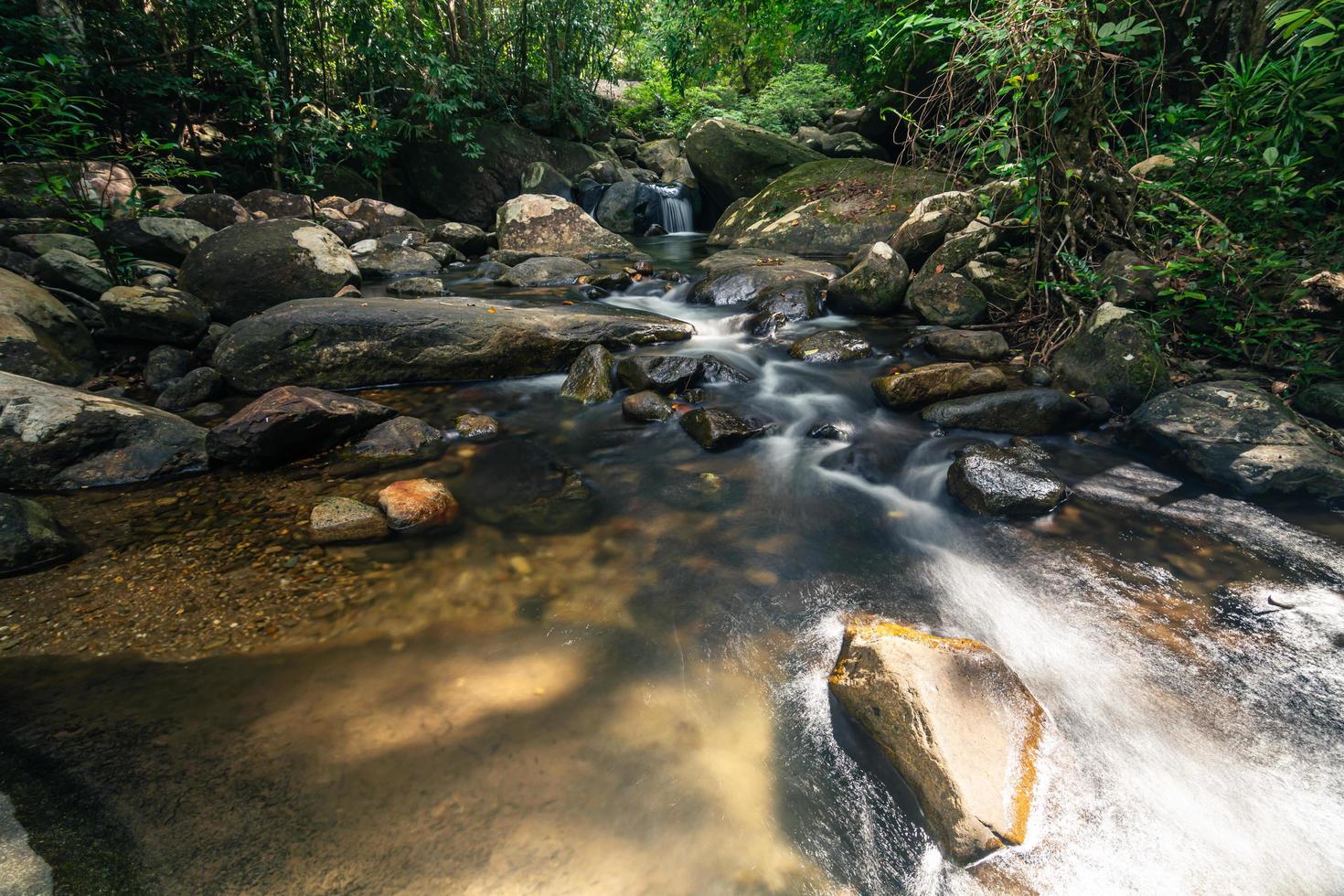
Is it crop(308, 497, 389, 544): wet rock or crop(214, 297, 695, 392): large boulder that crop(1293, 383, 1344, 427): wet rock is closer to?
crop(214, 297, 695, 392): large boulder

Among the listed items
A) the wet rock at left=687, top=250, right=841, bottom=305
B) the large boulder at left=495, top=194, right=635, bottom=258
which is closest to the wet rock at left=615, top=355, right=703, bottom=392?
the wet rock at left=687, top=250, right=841, bottom=305

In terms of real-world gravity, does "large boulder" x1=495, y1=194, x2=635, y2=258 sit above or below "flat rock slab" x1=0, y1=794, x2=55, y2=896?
above

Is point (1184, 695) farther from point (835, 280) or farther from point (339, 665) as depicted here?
point (835, 280)

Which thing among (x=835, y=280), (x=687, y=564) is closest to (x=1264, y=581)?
(x=687, y=564)

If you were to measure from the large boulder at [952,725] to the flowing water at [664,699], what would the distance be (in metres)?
0.07

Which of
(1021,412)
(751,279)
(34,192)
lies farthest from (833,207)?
(34,192)

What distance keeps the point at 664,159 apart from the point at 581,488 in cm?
1683

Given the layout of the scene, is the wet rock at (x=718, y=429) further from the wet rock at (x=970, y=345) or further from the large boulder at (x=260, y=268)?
the large boulder at (x=260, y=268)

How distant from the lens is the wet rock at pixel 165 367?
4363 millimetres

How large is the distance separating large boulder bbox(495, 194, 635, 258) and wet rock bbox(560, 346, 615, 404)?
570 cm

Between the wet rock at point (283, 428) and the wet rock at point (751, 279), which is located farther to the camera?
the wet rock at point (751, 279)

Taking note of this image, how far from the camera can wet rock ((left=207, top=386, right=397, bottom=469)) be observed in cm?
330

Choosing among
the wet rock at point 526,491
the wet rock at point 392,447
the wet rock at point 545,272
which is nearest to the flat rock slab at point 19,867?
the wet rock at point 526,491

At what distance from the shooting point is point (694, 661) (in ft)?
7.37
